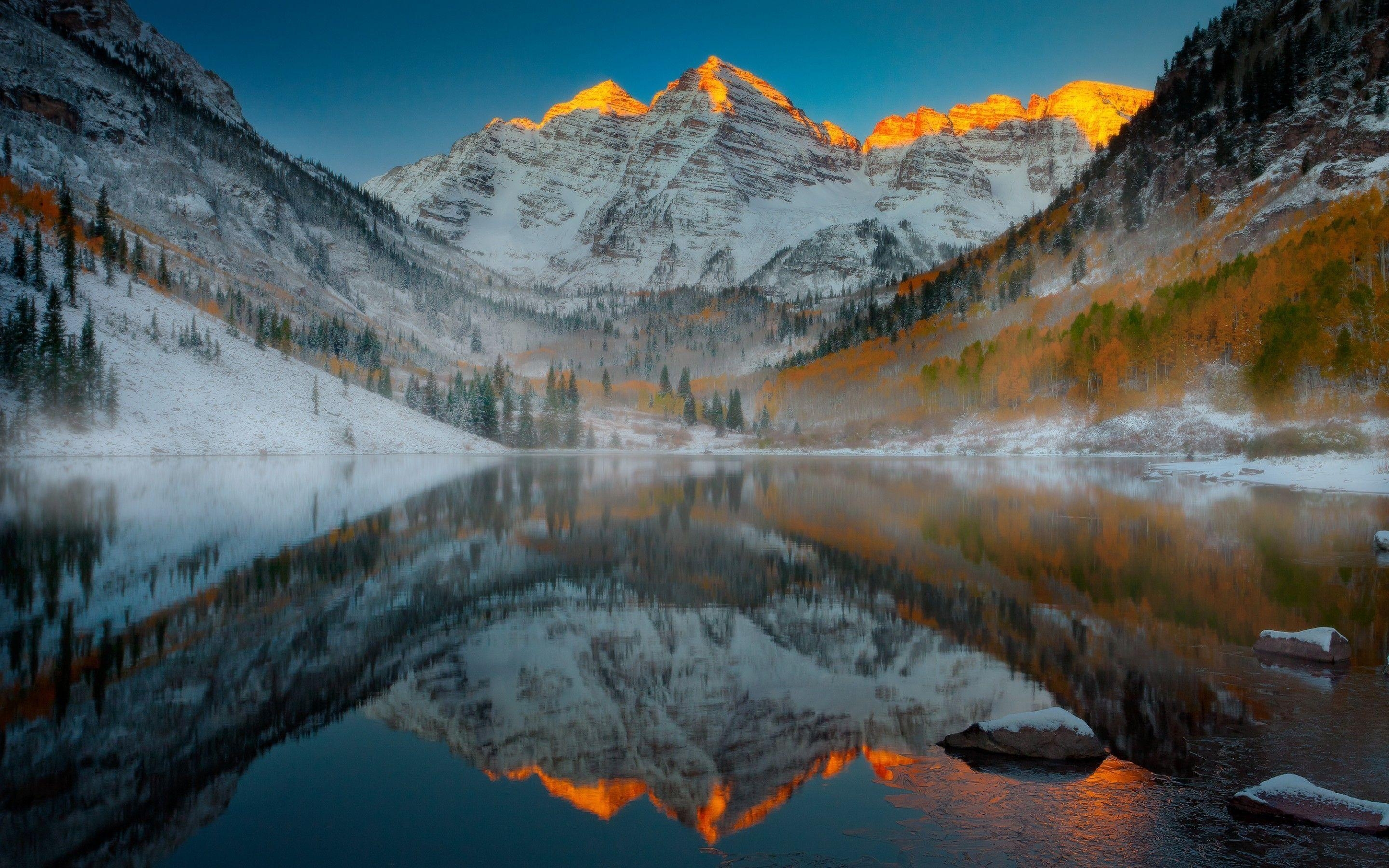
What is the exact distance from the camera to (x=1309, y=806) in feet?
25.3

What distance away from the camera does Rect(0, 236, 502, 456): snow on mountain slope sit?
8544cm

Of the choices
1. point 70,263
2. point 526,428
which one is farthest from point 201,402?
point 526,428

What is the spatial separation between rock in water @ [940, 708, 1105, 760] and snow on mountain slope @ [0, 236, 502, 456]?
98.3m

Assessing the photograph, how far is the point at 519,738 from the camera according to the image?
10.6 metres

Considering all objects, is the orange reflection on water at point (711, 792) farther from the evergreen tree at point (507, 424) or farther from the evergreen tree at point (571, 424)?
the evergreen tree at point (571, 424)

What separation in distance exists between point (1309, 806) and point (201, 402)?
370ft

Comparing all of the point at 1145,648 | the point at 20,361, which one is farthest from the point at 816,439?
the point at 1145,648

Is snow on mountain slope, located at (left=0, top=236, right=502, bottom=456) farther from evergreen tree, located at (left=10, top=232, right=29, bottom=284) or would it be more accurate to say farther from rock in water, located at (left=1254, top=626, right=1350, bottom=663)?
rock in water, located at (left=1254, top=626, right=1350, bottom=663)

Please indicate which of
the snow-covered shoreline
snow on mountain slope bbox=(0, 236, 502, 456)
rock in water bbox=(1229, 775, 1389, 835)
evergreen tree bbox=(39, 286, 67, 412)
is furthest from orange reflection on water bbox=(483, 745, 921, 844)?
evergreen tree bbox=(39, 286, 67, 412)

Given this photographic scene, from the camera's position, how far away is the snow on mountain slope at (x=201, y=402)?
8544 centimetres

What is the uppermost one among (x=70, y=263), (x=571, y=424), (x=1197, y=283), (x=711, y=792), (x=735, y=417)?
(x=70, y=263)

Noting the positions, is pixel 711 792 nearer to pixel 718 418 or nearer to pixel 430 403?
pixel 430 403

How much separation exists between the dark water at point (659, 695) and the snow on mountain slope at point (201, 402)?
226 ft

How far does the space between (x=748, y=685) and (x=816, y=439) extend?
14403 cm
